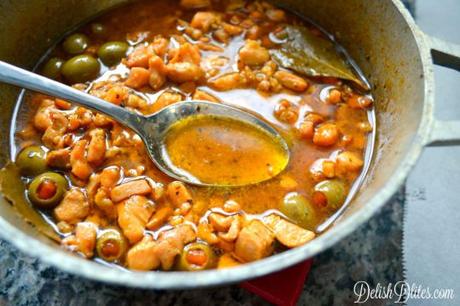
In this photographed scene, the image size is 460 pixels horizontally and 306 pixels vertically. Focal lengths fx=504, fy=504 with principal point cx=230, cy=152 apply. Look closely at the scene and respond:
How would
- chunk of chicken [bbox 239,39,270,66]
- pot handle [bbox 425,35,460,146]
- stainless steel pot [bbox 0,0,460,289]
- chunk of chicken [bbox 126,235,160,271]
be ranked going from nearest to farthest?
stainless steel pot [bbox 0,0,460,289] → pot handle [bbox 425,35,460,146] → chunk of chicken [bbox 126,235,160,271] → chunk of chicken [bbox 239,39,270,66]

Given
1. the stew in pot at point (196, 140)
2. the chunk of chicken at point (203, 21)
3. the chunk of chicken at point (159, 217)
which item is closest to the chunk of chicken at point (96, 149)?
the stew in pot at point (196, 140)

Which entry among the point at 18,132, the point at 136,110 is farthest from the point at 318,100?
the point at 18,132

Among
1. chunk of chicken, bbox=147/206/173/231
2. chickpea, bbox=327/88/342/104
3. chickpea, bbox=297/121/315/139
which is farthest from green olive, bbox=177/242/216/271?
chickpea, bbox=327/88/342/104

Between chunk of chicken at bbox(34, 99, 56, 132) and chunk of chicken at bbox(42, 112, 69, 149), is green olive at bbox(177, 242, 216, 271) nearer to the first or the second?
chunk of chicken at bbox(42, 112, 69, 149)

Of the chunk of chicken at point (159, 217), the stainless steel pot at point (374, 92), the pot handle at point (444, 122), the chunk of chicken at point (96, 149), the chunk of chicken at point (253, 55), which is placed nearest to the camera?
the stainless steel pot at point (374, 92)

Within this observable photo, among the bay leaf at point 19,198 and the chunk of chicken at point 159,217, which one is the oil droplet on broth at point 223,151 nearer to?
the chunk of chicken at point 159,217

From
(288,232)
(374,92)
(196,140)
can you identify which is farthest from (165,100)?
(374,92)

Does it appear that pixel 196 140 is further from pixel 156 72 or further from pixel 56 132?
pixel 56 132
